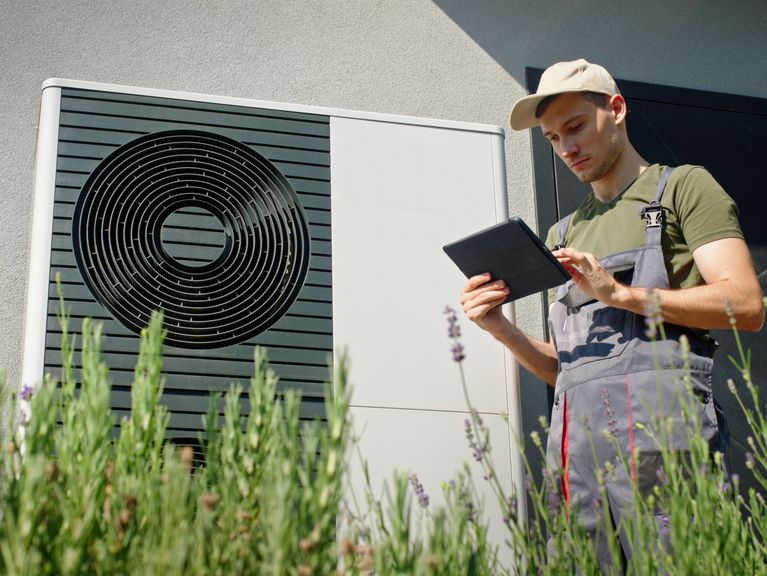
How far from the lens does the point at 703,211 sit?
8.79 feet

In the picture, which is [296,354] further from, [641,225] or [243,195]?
→ [641,225]

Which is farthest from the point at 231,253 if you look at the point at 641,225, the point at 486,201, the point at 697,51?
the point at 697,51

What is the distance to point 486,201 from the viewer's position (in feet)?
10.9

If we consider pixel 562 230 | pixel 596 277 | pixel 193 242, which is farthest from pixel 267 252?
pixel 596 277

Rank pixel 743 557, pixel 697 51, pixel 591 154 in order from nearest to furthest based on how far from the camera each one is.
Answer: pixel 743 557 < pixel 591 154 < pixel 697 51

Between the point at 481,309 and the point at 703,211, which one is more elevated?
the point at 703,211

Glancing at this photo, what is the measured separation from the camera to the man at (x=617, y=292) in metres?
2.53

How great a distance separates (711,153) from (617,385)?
6.45 ft

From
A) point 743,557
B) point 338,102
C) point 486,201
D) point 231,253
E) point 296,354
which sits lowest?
point 743,557

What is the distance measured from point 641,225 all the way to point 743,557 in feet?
3.77

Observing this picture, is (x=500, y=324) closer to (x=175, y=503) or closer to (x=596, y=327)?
Answer: (x=596, y=327)

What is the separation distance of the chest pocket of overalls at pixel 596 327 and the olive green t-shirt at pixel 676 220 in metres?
0.06

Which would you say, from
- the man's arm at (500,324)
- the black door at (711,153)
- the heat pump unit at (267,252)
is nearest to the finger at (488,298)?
the man's arm at (500,324)

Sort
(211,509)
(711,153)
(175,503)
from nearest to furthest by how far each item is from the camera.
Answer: (175,503) → (211,509) → (711,153)
